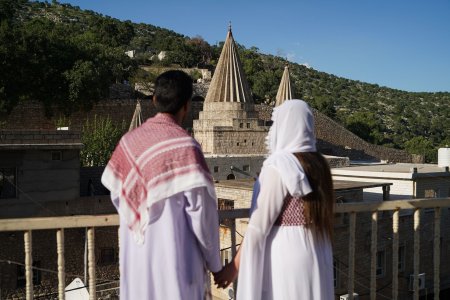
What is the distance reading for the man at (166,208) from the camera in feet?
7.56

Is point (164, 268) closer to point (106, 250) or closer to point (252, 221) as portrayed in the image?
point (252, 221)

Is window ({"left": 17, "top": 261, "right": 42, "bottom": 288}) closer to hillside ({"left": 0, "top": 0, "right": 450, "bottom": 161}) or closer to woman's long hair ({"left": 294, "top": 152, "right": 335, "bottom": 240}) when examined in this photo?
hillside ({"left": 0, "top": 0, "right": 450, "bottom": 161})

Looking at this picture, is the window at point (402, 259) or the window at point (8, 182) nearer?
the window at point (8, 182)

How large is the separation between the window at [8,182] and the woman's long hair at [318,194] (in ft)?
43.9

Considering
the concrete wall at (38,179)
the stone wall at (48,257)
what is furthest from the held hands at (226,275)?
the concrete wall at (38,179)

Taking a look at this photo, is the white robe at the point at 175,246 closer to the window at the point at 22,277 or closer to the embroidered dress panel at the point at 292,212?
the embroidered dress panel at the point at 292,212

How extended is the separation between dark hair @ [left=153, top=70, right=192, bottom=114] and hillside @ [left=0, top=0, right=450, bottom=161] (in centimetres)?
2382

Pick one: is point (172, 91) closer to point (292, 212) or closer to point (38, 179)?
point (292, 212)

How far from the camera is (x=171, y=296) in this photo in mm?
2314

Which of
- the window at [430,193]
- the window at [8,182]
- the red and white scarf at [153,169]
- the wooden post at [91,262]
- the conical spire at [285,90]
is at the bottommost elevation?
the window at [430,193]

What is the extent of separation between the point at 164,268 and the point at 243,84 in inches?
1037

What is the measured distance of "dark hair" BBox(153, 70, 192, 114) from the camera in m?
2.44

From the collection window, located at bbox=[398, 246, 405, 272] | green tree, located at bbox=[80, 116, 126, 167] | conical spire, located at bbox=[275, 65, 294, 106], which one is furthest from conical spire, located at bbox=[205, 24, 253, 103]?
window, located at bbox=[398, 246, 405, 272]

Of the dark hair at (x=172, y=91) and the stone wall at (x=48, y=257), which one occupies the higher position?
the dark hair at (x=172, y=91)
